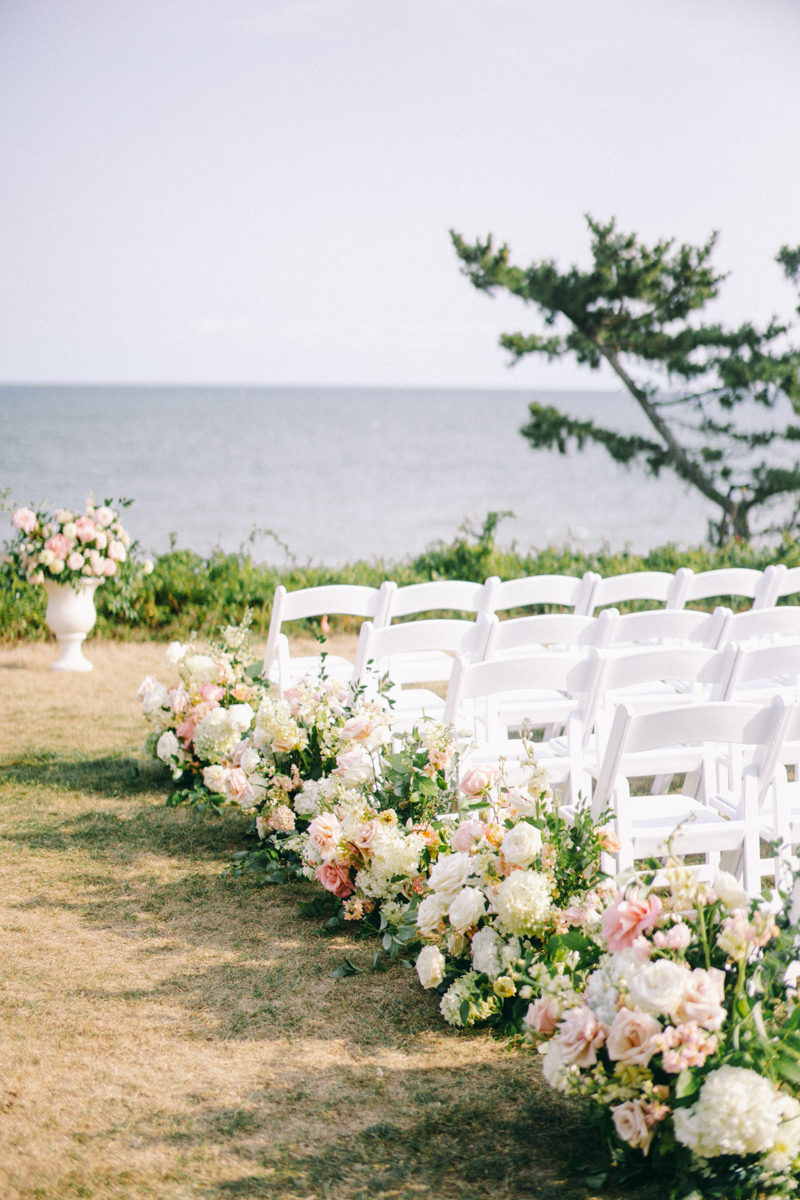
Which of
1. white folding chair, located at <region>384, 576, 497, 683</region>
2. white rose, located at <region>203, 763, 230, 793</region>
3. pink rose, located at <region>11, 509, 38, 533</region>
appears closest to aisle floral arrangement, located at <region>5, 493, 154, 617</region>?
pink rose, located at <region>11, 509, 38, 533</region>

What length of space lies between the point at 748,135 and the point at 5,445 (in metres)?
36.3

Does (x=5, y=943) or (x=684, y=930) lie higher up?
(x=684, y=930)

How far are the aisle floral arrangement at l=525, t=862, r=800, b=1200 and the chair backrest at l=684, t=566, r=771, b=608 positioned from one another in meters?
A: 2.99

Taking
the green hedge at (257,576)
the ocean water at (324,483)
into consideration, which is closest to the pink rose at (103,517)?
the green hedge at (257,576)

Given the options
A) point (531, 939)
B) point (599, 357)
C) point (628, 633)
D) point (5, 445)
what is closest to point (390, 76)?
point (599, 357)

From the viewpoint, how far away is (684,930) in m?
1.92

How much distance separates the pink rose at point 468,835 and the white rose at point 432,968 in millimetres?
287

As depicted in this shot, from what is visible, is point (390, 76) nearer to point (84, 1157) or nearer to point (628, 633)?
point (628, 633)

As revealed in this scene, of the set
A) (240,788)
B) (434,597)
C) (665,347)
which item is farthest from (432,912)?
(665,347)

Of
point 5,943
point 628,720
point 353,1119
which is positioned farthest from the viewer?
point 5,943

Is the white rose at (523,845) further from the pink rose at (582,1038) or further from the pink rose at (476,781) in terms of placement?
the pink rose at (582,1038)

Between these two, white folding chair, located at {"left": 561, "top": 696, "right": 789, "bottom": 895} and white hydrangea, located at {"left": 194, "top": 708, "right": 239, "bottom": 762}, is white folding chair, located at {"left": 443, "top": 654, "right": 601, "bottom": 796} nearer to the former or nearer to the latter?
white folding chair, located at {"left": 561, "top": 696, "right": 789, "bottom": 895}

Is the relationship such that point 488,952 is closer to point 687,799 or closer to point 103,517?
point 687,799

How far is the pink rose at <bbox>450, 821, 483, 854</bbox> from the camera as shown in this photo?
266 centimetres
